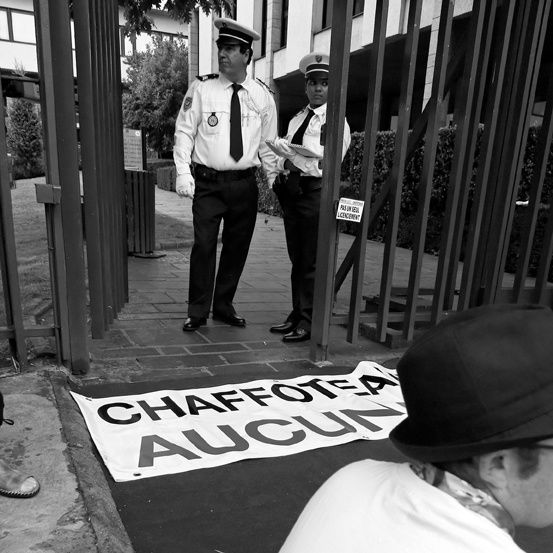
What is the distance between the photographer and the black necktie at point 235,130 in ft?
13.3

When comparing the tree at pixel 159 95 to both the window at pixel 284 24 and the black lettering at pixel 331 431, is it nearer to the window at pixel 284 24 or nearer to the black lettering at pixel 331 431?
the window at pixel 284 24

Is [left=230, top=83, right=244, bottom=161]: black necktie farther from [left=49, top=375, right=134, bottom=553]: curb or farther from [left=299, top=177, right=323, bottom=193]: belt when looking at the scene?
[left=49, top=375, right=134, bottom=553]: curb

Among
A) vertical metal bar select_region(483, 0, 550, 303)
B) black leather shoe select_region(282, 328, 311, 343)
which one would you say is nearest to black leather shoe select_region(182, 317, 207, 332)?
black leather shoe select_region(282, 328, 311, 343)

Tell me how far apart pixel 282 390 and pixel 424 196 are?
1669 mm

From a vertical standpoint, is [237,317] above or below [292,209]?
below

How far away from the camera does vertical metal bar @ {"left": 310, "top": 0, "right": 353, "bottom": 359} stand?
3221mm

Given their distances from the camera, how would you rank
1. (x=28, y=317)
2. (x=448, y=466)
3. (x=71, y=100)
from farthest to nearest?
(x=28, y=317) < (x=71, y=100) < (x=448, y=466)

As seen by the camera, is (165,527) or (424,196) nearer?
(165,527)

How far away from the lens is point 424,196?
379 cm

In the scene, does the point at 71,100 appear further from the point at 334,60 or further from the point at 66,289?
the point at 334,60

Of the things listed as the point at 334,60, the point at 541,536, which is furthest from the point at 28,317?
the point at 541,536

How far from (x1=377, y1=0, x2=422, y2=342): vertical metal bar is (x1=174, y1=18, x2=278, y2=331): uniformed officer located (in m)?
1.07

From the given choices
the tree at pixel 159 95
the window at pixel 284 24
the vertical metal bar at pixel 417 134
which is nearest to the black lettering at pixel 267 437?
the vertical metal bar at pixel 417 134

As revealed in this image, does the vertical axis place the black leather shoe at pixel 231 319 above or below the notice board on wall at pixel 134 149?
below
